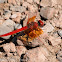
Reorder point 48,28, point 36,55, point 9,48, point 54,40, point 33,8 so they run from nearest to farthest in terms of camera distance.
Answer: point 36,55 → point 9,48 → point 54,40 → point 48,28 → point 33,8

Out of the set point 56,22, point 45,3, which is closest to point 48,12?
point 56,22

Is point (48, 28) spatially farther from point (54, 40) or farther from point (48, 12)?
point (48, 12)

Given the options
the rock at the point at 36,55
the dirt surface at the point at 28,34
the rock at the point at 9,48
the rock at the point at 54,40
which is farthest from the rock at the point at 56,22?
the rock at the point at 9,48

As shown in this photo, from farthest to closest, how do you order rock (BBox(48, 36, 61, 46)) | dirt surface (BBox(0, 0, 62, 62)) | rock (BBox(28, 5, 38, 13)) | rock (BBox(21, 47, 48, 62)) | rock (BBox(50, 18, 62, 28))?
1. rock (BBox(28, 5, 38, 13))
2. rock (BBox(50, 18, 62, 28))
3. rock (BBox(48, 36, 61, 46))
4. dirt surface (BBox(0, 0, 62, 62))
5. rock (BBox(21, 47, 48, 62))

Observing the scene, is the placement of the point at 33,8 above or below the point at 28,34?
above

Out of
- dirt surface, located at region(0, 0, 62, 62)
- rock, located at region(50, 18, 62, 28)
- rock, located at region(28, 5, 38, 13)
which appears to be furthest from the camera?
rock, located at region(28, 5, 38, 13)

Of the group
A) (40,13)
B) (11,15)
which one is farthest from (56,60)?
(11,15)

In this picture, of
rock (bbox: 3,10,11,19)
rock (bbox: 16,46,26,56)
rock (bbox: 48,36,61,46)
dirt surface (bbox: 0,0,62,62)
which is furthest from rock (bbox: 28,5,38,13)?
rock (bbox: 16,46,26,56)

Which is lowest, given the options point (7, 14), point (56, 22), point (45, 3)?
point (56, 22)

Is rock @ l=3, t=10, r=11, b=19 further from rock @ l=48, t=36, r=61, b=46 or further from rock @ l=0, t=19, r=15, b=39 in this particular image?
rock @ l=48, t=36, r=61, b=46

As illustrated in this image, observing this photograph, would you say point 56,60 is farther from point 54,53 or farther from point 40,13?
point 40,13
